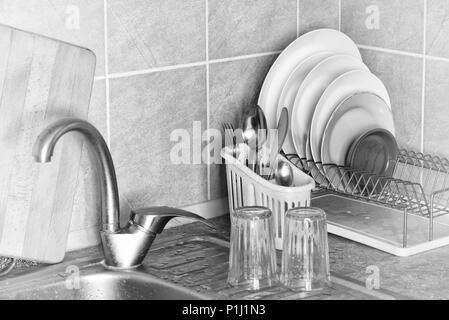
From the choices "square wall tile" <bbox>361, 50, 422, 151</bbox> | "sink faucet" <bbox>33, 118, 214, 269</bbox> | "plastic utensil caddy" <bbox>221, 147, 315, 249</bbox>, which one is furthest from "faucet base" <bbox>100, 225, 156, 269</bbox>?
"square wall tile" <bbox>361, 50, 422, 151</bbox>

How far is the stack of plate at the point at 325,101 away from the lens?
1992mm

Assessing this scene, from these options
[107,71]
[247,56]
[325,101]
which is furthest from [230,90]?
[107,71]

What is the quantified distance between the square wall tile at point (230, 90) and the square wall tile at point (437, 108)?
360 mm

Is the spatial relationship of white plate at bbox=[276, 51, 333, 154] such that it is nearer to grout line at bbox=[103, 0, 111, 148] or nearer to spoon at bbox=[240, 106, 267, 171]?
spoon at bbox=[240, 106, 267, 171]

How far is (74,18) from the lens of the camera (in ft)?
5.55

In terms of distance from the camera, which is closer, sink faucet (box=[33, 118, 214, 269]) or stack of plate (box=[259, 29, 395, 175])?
sink faucet (box=[33, 118, 214, 269])

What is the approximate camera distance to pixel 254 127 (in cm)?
193

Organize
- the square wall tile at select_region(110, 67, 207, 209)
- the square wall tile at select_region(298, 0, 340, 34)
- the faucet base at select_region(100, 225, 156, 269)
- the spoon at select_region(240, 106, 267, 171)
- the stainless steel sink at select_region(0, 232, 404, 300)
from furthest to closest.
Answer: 1. the square wall tile at select_region(298, 0, 340, 34)
2. the spoon at select_region(240, 106, 267, 171)
3. the square wall tile at select_region(110, 67, 207, 209)
4. the faucet base at select_region(100, 225, 156, 269)
5. the stainless steel sink at select_region(0, 232, 404, 300)

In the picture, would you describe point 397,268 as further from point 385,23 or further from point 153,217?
point 385,23

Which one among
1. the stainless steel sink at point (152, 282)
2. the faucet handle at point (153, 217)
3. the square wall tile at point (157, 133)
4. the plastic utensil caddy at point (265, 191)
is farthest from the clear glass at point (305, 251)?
the square wall tile at point (157, 133)

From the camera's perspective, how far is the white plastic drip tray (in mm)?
1784

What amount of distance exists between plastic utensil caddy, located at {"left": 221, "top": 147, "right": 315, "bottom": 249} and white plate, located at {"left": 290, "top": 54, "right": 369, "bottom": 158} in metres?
0.16
